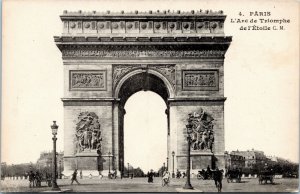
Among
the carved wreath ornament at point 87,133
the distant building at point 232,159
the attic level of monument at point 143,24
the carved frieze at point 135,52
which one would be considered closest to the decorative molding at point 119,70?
the carved frieze at point 135,52

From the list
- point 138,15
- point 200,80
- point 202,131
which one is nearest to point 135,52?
point 138,15

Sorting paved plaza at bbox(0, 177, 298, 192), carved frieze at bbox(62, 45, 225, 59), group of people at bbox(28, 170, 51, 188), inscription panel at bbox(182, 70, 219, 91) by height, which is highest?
carved frieze at bbox(62, 45, 225, 59)

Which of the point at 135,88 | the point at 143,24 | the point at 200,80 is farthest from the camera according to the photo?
the point at 135,88

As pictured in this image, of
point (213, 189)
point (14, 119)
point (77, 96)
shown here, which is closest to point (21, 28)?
point (14, 119)

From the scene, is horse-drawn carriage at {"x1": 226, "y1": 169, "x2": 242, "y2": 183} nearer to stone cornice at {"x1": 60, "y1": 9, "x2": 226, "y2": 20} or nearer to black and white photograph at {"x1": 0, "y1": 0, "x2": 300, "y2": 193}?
black and white photograph at {"x1": 0, "y1": 0, "x2": 300, "y2": 193}

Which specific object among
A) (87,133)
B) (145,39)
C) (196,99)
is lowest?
(87,133)

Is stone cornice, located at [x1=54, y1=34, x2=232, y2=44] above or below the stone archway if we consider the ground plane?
above

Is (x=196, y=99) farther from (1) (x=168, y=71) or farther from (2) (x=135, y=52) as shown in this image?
(2) (x=135, y=52)

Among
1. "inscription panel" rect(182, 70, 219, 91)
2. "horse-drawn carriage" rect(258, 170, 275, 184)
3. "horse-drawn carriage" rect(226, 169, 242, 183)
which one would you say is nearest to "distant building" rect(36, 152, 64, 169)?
"inscription panel" rect(182, 70, 219, 91)
